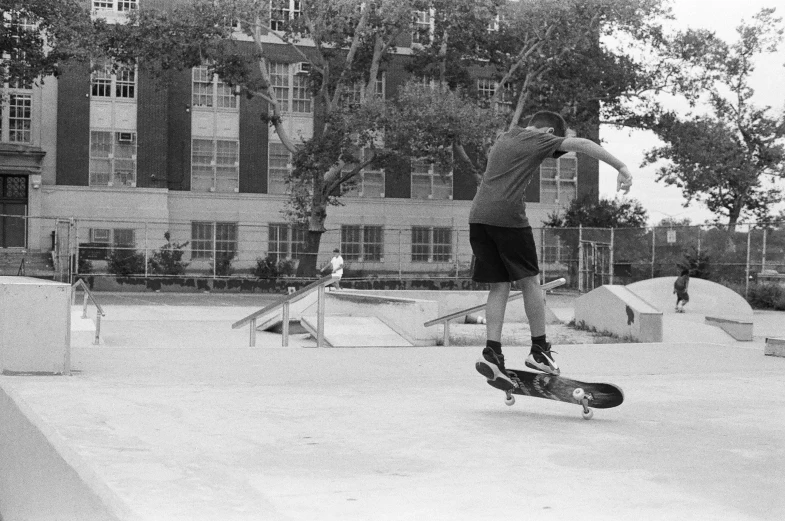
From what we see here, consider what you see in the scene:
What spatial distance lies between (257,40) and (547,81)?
12.9 meters

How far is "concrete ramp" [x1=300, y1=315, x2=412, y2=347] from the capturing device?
14922mm

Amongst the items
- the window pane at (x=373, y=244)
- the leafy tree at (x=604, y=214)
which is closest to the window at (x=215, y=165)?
the window pane at (x=373, y=244)

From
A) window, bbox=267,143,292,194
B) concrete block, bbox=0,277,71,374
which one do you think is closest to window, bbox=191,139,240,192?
window, bbox=267,143,292,194

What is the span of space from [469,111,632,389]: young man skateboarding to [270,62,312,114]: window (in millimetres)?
46633

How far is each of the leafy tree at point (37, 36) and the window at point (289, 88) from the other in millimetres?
14221

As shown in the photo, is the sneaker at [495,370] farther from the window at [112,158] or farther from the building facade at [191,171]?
the window at [112,158]

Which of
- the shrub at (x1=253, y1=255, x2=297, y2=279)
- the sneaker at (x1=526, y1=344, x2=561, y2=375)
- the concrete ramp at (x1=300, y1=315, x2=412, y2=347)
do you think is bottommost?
the concrete ramp at (x1=300, y1=315, x2=412, y2=347)

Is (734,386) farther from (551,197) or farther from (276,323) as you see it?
(551,197)

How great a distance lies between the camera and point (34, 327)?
23.0ft

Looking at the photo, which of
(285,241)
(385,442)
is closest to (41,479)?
(385,442)

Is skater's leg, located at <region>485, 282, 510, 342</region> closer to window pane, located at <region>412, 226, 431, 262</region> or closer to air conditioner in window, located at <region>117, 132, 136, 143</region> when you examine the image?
window pane, located at <region>412, 226, 431, 262</region>

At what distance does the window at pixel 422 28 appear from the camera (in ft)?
138

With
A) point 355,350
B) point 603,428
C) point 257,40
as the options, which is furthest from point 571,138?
point 257,40

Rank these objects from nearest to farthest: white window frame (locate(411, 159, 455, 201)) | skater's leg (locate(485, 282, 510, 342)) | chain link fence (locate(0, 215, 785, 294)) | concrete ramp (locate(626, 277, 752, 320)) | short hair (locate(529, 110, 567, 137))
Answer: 1. skater's leg (locate(485, 282, 510, 342))
2. short hair (locate(529, 110, 567, 137))
3. concrete ramp (locate(626, 277, 752, 320))
4. chain link fence (locate(0, 215, 785, 294))
5. white window frame (locate(411, 159, 455, 201))
